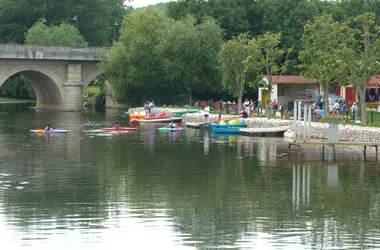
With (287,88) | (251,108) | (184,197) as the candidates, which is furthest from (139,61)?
(184,197)

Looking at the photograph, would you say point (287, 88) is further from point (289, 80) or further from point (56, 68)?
point (56, 68)

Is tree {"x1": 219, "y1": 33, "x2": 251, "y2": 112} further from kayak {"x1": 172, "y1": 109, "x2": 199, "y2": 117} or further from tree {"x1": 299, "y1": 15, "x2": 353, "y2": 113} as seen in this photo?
tree {"x1": 299, "y1": 15, "x2": 353, "y2": 113}

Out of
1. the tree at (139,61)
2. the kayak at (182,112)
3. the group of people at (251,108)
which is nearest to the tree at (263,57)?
the group of people at (251,108)

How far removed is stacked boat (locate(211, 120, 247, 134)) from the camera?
67.6m

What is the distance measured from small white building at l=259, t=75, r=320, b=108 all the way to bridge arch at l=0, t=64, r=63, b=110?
25083 mm

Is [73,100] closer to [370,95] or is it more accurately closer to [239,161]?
[370,95]

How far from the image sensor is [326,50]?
2756 inches

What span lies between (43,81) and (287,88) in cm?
3052

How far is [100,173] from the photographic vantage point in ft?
142

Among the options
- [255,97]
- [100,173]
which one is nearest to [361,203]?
[100,173]

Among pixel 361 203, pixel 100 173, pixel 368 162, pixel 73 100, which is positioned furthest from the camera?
pixel 73 100

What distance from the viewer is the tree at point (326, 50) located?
210ft

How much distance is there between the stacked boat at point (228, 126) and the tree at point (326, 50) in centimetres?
625

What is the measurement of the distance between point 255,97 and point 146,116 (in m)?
16.3
